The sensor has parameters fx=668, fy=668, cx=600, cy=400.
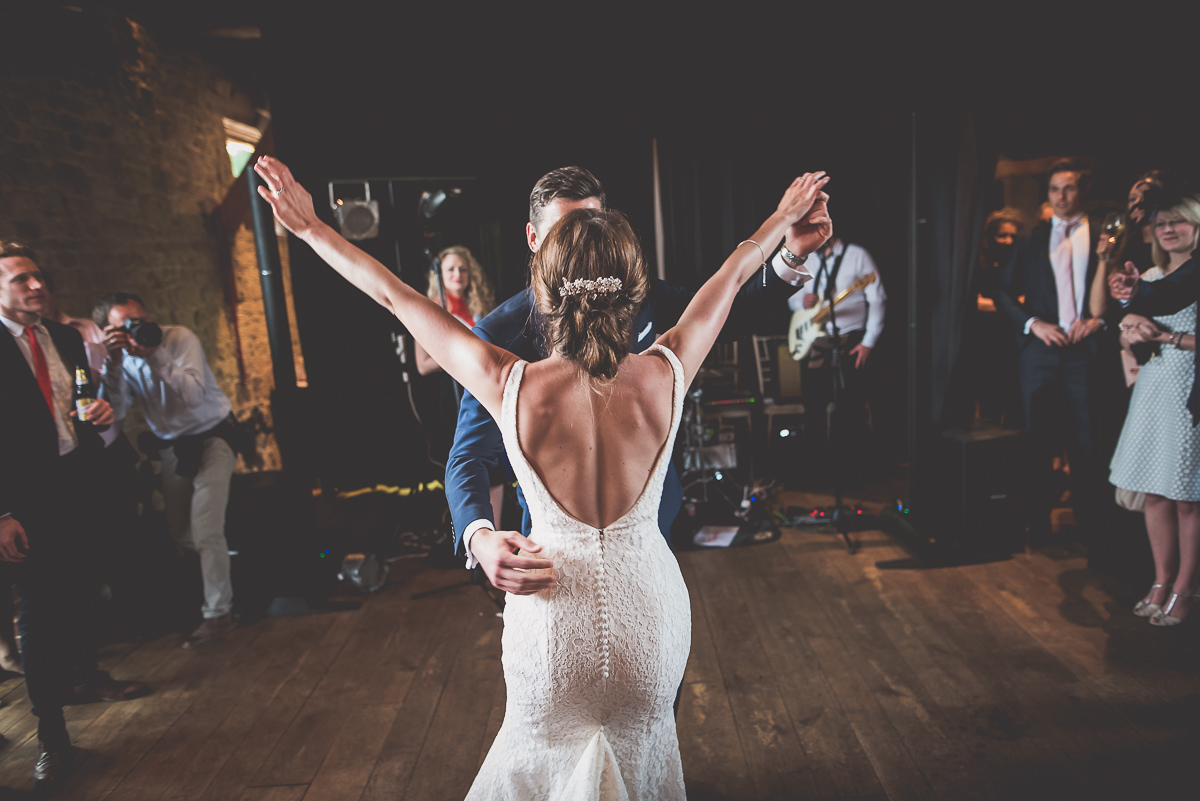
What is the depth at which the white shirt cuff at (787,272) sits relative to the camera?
63.1 inches

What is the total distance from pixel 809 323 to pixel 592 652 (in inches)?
158

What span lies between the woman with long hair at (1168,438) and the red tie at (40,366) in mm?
4407

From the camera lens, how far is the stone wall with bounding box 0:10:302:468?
163 inches

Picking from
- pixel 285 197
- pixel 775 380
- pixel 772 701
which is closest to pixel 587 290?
pixel 285 197

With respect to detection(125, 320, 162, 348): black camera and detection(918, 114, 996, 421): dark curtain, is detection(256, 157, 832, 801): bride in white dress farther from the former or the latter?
detection(918, 114, 996, 421): dark curtain

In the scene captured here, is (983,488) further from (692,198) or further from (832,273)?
(692,198)

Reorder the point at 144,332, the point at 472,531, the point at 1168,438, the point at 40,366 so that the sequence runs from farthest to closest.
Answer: the point at 144,332, the point at 1168,438, the point at 40,366, the point at 472,531

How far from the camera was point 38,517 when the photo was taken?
2324mm

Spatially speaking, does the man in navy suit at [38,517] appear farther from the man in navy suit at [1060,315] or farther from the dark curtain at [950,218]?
the man in navy suit at [1060,315]

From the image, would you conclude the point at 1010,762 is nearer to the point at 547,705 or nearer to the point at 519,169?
the point at 547,705

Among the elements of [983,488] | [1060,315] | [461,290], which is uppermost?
[461,290]

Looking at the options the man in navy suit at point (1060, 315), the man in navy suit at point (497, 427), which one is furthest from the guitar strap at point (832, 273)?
the man in navy suit at point (497, 427)

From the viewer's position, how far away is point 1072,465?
3.68 metres

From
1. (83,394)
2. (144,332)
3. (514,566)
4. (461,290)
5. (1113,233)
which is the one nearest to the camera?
(514,566)
